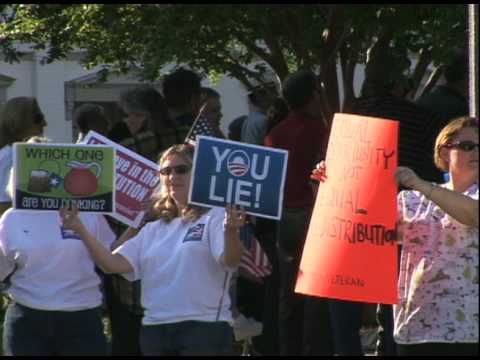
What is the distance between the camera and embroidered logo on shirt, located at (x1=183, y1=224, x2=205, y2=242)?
18.7 ft

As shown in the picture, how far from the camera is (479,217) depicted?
200 inches

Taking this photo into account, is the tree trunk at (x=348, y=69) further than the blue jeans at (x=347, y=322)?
Yes

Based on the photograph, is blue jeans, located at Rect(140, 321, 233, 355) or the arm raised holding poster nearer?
the arm raised holding poster

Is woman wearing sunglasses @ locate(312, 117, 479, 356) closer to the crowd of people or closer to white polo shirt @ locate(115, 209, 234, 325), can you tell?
the crowd of people

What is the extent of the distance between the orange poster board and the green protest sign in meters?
0.99

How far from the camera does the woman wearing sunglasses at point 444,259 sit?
17.2ft

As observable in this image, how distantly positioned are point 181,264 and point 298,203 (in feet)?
8.17

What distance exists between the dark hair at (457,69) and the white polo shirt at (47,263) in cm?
282

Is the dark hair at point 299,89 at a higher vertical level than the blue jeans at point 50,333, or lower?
higher

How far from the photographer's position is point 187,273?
564 cm

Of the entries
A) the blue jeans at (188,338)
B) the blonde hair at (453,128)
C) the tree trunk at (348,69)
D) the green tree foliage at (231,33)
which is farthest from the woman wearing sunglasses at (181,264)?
the tree trunk at (348,69)

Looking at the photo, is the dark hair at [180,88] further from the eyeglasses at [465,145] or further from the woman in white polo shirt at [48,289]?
the eyeglasses at [465,145]

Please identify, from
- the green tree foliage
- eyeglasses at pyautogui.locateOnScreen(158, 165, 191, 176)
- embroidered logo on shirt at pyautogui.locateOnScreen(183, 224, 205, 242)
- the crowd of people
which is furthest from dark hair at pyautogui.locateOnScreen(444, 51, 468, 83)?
embroidered logo on shirt at pyautogui.locateOnScreen(183, 224, 205, 242)

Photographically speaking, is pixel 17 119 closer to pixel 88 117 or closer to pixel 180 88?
pixel 180 88
